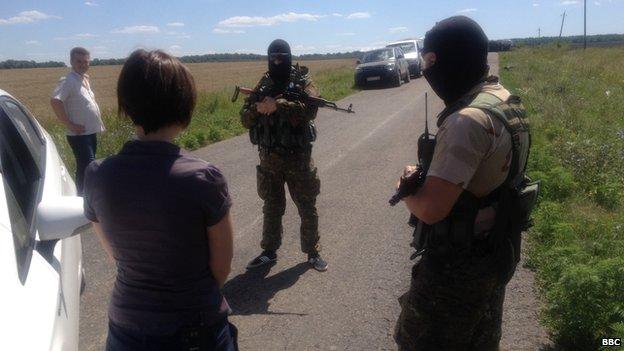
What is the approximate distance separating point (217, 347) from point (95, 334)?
2.03 m

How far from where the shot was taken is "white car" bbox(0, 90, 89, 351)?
1.62m

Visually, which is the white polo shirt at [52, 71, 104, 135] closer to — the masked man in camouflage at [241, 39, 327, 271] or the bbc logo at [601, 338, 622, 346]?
the masked man in camouflage at [241, 39, 327, 271]

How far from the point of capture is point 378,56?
24453 millimetres

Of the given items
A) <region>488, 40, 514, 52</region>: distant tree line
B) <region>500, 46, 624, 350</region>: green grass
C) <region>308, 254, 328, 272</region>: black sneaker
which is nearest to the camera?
<region>488, 40, 514, 52</region>: distant tree line

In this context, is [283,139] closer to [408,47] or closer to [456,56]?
[456,56]

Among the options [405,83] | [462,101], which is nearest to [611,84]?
[405,83]

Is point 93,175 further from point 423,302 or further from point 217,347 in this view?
point 423,302

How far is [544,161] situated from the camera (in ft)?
22.6

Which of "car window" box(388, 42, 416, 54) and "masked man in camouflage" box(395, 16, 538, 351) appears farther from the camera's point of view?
"car window" box(388, 42, 416, 54)

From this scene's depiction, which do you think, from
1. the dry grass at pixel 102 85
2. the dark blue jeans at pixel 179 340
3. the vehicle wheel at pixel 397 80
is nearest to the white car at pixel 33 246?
the dark blue jeans at pixel 179 340

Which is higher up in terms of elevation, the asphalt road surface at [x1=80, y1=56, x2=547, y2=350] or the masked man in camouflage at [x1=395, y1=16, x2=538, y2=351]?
the masked man in camouflage at [x1=395, y1=16, x2=538, y2=351]

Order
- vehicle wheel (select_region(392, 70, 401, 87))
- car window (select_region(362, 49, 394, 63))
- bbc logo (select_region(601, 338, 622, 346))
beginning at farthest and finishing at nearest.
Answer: car window (select_region(362, 49, 394, 63)) → vehicle wheel (select_region(392, 70, 401, 87)) → bbc logo (select_region(601, 338, 622, 346))

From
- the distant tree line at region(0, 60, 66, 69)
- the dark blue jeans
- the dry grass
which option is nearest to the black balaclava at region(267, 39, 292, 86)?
the dark blue jeans

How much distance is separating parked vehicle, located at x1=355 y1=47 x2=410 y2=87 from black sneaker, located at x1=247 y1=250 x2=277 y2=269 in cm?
1941
